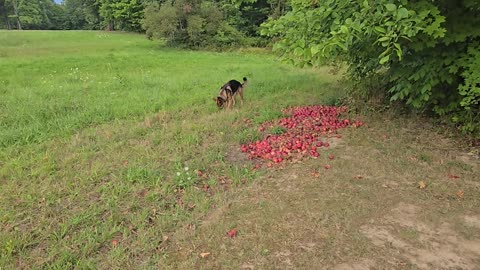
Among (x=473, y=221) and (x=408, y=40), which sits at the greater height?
(x=408, y=40)

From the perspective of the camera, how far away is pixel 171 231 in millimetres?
3369

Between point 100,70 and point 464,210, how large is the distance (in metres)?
12.0

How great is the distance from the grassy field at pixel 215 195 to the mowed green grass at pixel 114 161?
0.7 inches

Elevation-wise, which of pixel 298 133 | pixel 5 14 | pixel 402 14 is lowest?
pixel 298 133

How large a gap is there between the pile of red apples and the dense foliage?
1.19 meters

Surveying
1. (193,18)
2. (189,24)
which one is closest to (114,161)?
(189,24)

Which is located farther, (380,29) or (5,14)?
(5,14)

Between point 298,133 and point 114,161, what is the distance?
9.45ft

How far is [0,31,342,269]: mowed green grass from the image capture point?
319 centimetres

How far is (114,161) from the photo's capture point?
482 centimetres

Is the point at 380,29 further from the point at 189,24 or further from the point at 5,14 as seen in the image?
A: the point at 5,14

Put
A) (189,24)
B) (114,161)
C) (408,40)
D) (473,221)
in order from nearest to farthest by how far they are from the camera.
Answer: (473,221) < (408,40) < (114,161) < (189,24)

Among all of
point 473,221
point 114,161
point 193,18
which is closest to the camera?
point 473,221

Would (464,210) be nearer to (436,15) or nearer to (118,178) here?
(436,15)
